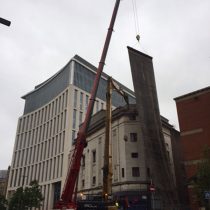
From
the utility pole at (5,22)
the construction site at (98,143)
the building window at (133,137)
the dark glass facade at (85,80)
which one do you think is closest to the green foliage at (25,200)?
the construction site at (98,143)

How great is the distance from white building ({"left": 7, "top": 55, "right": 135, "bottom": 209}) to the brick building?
4172 cm

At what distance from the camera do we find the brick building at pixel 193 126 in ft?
143

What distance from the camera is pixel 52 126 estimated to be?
93.4 m

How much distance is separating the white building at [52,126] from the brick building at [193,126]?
4172 cm

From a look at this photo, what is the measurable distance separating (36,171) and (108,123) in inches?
2706

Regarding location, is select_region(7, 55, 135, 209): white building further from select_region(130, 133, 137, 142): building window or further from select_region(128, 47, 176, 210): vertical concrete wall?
select_region(128, 47, 176, 210): vertical concrete wall

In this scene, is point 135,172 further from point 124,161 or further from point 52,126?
point 52,126

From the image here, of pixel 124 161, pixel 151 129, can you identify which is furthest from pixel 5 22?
pixel 124 161

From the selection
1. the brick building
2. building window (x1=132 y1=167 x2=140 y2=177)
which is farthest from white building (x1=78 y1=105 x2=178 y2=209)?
the brick building

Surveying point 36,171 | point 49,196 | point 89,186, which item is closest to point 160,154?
point 89,186

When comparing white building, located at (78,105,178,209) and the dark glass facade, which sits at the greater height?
the dark glass facade

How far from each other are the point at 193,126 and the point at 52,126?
5757cm

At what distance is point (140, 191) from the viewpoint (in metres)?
44.6

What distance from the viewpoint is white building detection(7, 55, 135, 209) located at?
83.3m
